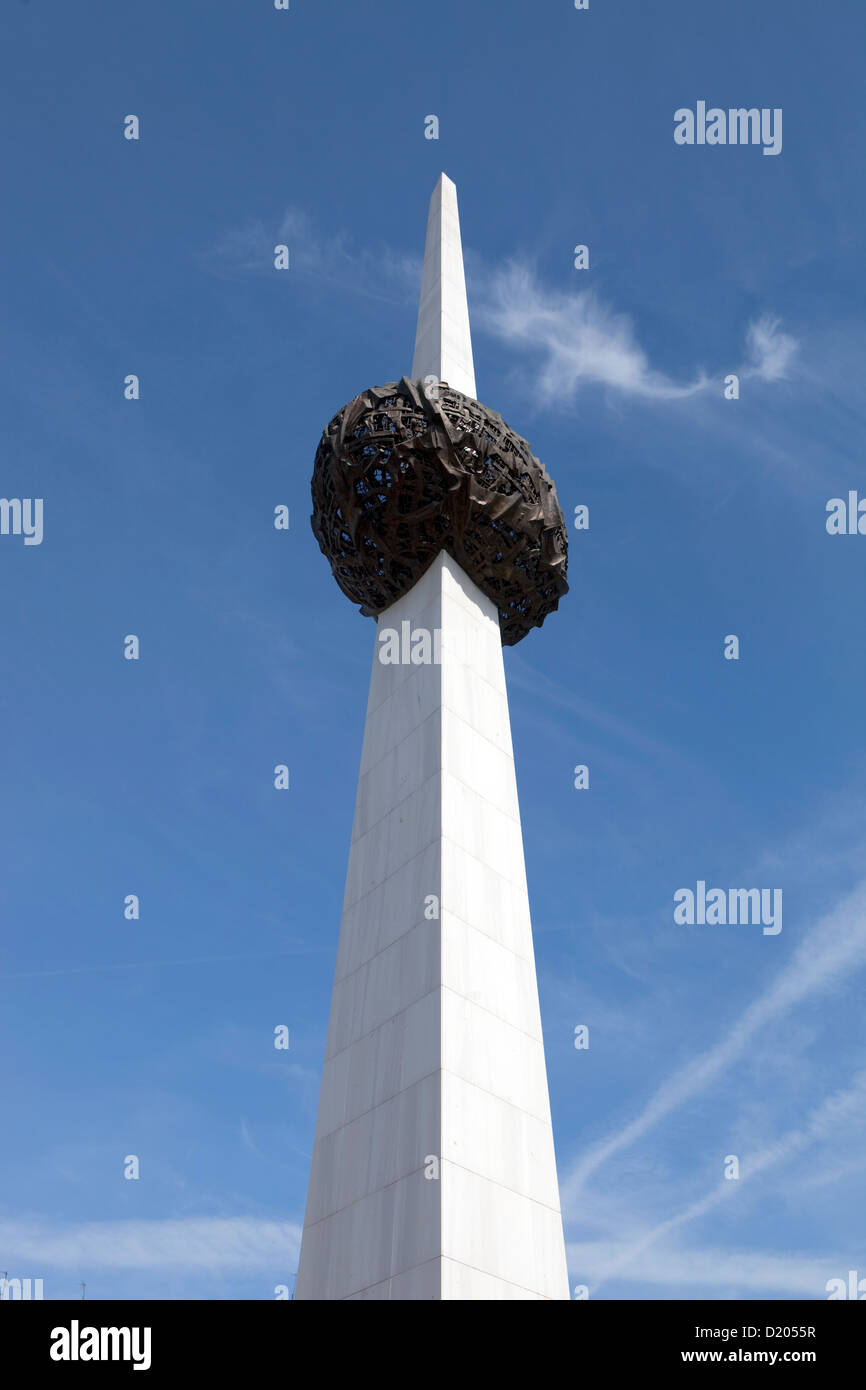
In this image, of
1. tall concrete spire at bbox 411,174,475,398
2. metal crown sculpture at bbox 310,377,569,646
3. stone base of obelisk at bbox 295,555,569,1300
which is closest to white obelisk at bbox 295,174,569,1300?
stone base of obelisk at bbox 295,555,569,1300

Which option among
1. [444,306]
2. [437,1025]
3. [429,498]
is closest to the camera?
[437,1025]

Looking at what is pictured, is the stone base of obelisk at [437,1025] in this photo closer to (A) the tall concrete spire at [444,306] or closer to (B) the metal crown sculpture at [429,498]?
(B) the metal crown sculpture at [429,498]

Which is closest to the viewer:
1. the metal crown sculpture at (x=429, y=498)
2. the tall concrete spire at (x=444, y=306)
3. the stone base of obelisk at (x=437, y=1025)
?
the stone base of obelisk at (x=437, y=1025)

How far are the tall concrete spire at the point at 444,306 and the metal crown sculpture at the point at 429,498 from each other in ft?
9.89

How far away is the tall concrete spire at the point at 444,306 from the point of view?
28.8 m

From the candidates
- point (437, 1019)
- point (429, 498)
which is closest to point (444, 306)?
point (429, 498)

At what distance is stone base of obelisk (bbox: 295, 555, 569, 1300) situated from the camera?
55.6 feet

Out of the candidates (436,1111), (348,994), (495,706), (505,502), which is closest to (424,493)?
(505,502)

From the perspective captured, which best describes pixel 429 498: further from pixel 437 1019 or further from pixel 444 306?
pixel 437 1019

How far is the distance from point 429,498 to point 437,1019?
11.0 metres

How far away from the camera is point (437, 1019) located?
59.7 ft

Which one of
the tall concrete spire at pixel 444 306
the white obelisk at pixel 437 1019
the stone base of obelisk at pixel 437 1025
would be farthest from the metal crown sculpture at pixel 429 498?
the tall concrete spire at pixel 444 306
